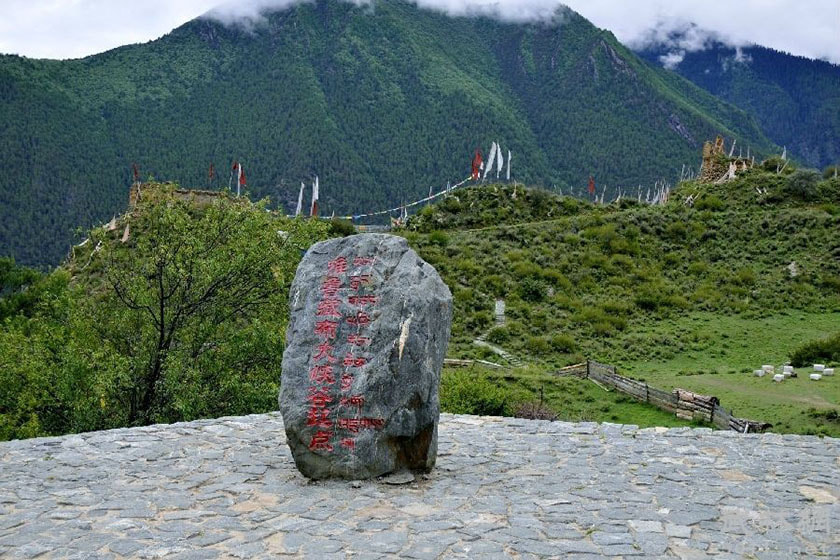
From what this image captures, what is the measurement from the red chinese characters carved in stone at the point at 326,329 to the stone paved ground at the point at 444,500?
69.2 inches

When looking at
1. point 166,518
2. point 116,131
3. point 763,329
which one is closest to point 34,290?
point 166,518

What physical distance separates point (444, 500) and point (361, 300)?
8.81 ft

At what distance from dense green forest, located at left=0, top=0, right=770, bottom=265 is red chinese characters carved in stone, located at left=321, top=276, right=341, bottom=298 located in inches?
2792

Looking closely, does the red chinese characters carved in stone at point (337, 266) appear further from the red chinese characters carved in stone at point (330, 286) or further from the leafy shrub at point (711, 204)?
the leafy shrub at point (711, 204)

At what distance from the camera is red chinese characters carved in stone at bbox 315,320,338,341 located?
981cm

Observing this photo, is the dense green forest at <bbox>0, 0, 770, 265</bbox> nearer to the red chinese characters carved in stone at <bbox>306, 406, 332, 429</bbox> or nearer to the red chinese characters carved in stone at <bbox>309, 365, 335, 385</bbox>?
the red chinese characters carved in stone at <bbox>309, 365, 335, 385</bbox>

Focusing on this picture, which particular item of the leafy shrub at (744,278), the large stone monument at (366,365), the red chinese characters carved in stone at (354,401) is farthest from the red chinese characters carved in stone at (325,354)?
the leafy shrub at (744,278)

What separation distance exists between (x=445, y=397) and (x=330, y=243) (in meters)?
9.02

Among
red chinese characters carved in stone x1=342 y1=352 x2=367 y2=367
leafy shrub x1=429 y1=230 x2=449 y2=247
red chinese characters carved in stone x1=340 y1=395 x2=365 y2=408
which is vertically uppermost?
leafy shrub x1=429 y1=230 x2=449 y2=247

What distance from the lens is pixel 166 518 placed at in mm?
7996

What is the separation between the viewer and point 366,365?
373 inches

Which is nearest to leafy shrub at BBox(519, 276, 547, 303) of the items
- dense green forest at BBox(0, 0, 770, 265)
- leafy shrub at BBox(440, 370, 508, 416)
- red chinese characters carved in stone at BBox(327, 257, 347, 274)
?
leafy shrub at BBox(440, 370, 508, 416)

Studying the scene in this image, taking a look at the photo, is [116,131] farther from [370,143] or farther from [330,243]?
[330,243]

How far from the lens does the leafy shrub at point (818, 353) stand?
84.6 ft
